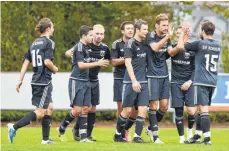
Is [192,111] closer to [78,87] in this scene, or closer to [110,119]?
[78,87]

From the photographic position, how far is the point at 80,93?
56.1 feet

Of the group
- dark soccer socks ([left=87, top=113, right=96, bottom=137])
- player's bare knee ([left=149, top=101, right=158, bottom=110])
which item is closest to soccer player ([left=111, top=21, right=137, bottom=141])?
dark soccer socks ([left=87, top=113, right=96, bottom=137])

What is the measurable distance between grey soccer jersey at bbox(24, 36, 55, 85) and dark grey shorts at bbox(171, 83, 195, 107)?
8.99ft

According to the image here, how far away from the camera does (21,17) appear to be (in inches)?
1132

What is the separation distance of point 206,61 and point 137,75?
1363 millimetres

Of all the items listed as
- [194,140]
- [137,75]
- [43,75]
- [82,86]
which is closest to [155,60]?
[137,75]

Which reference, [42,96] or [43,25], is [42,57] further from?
[42,96]

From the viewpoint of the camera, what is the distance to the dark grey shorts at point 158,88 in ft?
55.6

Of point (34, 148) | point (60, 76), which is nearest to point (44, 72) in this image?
point (34, 148)

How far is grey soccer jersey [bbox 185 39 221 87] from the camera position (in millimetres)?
16500

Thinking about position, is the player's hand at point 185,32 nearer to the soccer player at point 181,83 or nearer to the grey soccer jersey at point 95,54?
the soccer player at point 181,83

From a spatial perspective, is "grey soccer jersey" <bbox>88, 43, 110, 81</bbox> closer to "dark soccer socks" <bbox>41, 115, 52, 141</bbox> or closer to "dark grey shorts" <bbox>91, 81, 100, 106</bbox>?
"dark grey shorts" <bbox>91, 81, 100, 106</bbox>

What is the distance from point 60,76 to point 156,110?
345 inches

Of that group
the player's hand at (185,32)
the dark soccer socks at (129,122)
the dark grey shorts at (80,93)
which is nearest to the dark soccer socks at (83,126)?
the dark grey shorts at (80,93)
